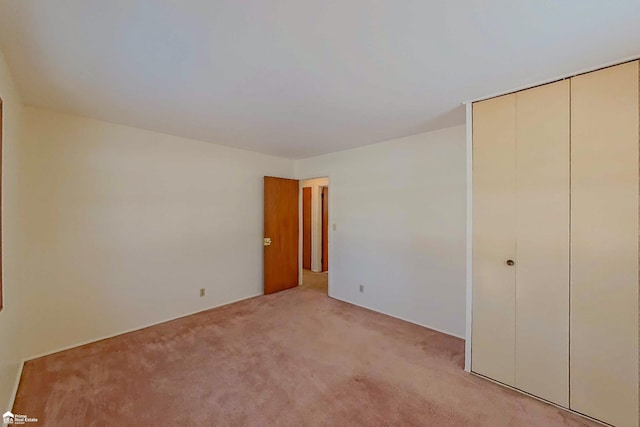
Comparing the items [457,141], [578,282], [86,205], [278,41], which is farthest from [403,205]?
[86,205]

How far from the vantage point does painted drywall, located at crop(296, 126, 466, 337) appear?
9.91 feet

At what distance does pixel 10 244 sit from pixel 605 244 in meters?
4.14

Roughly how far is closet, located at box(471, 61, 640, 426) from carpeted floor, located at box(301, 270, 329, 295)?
112 inches

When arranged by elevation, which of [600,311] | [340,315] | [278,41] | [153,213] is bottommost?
[340,315]

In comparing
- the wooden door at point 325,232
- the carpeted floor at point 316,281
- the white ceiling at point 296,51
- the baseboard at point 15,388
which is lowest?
the carpeted floor at point 316,281

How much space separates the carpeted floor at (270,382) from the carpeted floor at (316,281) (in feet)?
5.30

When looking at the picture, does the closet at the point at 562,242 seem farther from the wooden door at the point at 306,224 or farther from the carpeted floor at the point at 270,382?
the wooden door at the point at 306,224

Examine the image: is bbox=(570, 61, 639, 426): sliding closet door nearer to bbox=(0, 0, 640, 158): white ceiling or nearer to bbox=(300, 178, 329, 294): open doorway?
bbox=(0, 0, 640, 158): white ceiling

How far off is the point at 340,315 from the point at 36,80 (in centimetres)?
369

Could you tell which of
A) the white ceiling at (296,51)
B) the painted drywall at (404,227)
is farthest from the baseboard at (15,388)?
the painted drywall at (404,227)

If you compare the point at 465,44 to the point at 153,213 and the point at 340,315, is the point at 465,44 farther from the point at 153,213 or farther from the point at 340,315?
the point at 153,213

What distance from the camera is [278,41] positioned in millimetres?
1512

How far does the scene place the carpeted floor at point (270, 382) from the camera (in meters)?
1.79

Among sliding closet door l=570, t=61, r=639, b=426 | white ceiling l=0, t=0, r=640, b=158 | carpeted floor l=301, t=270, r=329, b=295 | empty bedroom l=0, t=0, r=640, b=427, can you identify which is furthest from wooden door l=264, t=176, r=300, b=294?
sliding closet door l=570, t=61, r=639, b=426
